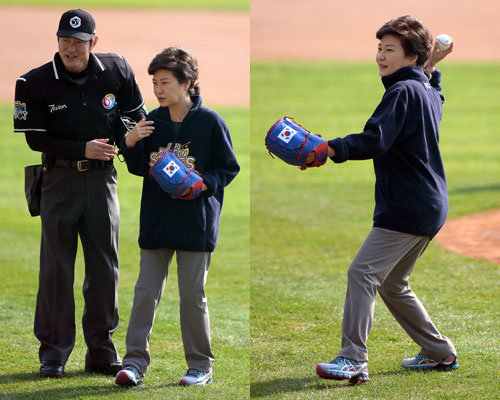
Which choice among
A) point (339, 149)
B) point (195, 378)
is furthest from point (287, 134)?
point (195, 378)

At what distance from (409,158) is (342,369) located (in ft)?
4.02

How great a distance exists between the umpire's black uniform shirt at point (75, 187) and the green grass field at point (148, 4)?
116 ft

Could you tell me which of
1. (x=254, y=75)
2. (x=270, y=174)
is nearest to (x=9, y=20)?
(x=254, y=75)

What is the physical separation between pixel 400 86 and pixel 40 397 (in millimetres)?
2613

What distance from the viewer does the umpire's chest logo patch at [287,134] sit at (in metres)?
4.64

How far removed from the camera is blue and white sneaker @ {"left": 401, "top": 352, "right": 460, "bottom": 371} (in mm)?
5164

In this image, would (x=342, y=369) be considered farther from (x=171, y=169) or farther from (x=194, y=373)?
(x=171, y=169)

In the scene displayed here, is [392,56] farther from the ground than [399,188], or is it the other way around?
[392,56]

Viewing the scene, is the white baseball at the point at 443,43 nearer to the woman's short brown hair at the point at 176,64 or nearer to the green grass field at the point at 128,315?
the woman's short brown hair at the point at 176,64

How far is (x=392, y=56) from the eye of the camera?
481 cm

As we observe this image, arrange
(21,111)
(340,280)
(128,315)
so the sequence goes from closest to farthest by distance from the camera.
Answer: (21,111) < (128,315) < (340,280)

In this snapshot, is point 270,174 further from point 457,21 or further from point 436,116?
point 457,21

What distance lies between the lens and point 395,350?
5.68 m

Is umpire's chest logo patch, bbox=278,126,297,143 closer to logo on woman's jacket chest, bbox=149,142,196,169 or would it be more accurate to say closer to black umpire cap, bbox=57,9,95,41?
logo on woman's jacket chest, bbox=149,142,196,169
